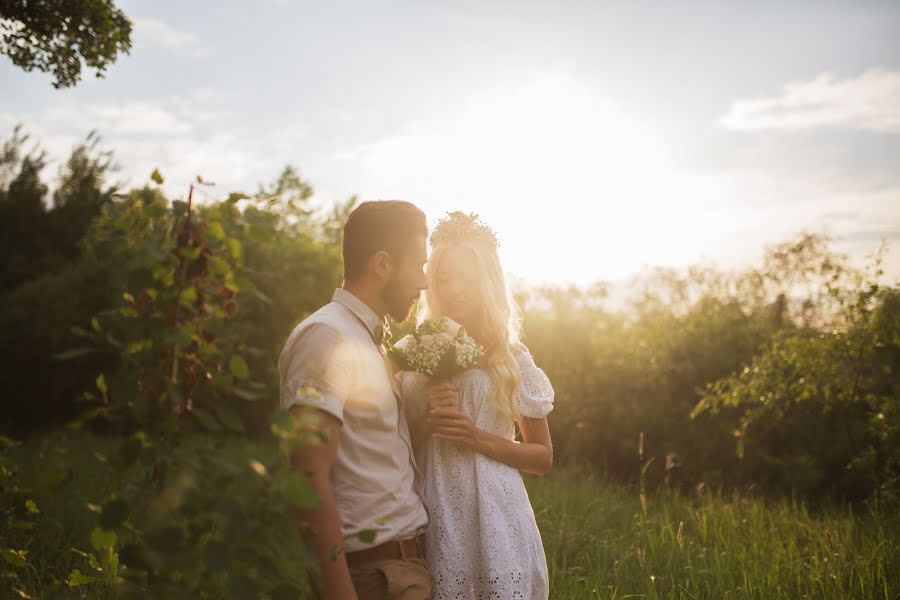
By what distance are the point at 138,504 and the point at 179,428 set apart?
0.25 m

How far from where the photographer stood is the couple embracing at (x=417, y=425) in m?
2.63

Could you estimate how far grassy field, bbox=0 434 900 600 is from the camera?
5164 mm

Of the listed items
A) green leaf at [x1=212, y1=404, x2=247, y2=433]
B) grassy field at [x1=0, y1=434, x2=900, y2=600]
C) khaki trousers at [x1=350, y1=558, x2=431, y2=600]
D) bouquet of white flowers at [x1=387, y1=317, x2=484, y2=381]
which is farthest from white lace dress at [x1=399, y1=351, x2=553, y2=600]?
green leaf at [x1=212, y1=404, x2=247, y2=433]

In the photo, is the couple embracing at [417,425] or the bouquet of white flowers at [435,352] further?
the bouquet of white flowers at [435,352]

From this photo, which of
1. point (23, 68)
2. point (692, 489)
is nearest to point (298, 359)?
point (23, 68)

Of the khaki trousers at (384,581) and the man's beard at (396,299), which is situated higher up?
the man's beard at (396,299)

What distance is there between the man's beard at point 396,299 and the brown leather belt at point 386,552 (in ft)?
3.13

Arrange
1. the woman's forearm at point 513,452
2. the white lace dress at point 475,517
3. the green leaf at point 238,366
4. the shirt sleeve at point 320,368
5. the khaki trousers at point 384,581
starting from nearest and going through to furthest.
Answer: the green leaf at point 238,366
the shirt sleeve at point 320,368
the khaki trousers at point 384,581
the white lace dress at point 475,517
the woman's forearm at point 513,452

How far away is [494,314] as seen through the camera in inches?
160

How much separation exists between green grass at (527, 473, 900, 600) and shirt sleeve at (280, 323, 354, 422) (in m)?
3.10

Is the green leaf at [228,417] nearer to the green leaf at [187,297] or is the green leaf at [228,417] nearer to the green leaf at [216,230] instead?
the green leaf at [187,297]

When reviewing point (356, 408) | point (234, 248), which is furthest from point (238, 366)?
point (356, 408)

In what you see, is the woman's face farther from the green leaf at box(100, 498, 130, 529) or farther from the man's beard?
the green leaf at box(100, 498, 130, 529)

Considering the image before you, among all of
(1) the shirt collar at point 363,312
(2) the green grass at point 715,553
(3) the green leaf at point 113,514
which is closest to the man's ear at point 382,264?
(1) the shirt collar at point 363,312
